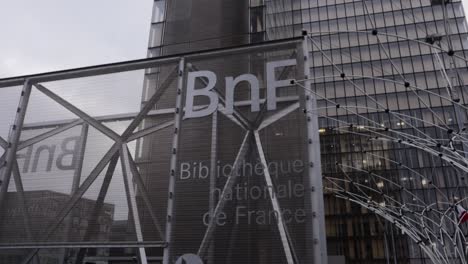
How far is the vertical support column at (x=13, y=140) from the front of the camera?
846 centimetres

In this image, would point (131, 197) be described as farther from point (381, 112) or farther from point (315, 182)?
point (381, 112)

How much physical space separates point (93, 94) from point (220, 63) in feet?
9.00

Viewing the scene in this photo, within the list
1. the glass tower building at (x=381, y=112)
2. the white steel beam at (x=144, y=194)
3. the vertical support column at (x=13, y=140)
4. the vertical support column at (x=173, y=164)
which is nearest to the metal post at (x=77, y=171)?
the white steel beam at (x=144, y=194)

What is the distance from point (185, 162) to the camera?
7.62 m

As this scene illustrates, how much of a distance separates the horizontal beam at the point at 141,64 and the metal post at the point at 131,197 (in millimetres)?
1691

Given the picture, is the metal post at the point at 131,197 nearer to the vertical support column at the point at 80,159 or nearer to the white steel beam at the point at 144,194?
the white steel beam at the point at 144,194

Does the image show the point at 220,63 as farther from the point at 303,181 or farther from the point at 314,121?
the point at 303,181

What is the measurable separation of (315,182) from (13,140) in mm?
6264

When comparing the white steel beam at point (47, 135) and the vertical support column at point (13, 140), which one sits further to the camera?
the white steel beam at point (47, 135)

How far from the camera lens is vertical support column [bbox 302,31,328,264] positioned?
6289 mm

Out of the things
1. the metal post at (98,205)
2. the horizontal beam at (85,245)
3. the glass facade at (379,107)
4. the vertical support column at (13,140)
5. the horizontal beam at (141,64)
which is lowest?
the horizontal beam at (85,245)

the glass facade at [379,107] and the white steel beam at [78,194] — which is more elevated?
the glass facade at [379,107]

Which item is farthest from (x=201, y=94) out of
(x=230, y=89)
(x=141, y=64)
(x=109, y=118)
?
(x=109, y=118)

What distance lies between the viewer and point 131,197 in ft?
25.2
